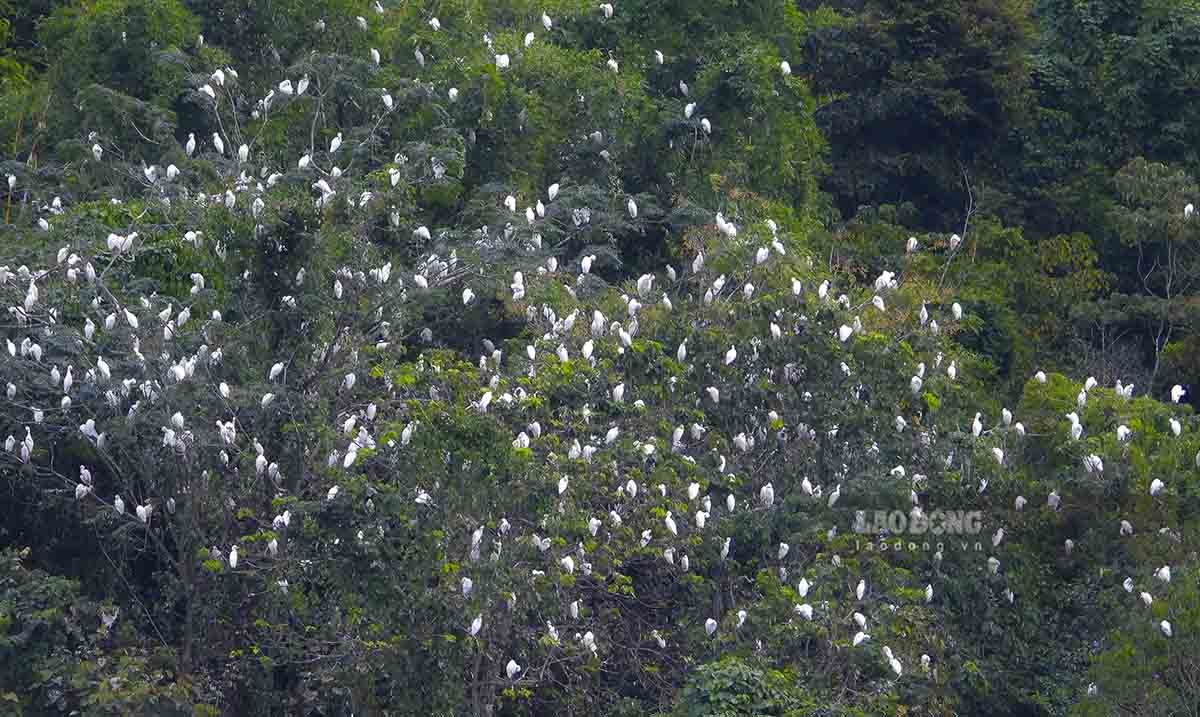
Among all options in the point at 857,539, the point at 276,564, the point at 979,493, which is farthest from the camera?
the point at 979,493

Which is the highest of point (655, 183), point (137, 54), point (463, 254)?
point (137, 54)

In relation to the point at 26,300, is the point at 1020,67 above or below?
below

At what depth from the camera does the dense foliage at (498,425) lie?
10.4m

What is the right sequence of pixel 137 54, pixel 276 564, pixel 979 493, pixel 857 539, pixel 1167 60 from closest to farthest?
pixel 276 564 < pixel 857 539 < pixel 979 493 < pixel 137 54 < pixel 1167 60

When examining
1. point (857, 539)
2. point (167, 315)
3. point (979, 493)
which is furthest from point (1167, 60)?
point (167, 315)

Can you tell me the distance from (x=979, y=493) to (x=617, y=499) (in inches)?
105

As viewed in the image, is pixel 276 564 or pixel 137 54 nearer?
pixel 276 564

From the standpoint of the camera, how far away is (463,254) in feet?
39.7

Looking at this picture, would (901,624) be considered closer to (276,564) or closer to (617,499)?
(617,499)

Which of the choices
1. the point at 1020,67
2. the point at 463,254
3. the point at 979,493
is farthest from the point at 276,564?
the point at 1020,67

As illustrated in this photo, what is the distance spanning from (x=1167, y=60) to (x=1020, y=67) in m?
1.51

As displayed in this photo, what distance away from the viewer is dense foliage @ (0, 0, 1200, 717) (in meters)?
10.4

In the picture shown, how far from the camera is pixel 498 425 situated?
10.4 m

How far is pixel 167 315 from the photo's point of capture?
10.8 m
